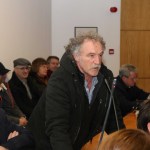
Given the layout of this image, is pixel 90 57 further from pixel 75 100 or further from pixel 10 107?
pixel 10 107

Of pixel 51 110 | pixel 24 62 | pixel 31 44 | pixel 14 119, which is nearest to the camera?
pixel 51 110

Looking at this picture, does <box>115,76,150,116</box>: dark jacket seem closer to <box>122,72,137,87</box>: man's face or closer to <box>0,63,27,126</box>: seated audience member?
<box>122,72,137,87</box>: man's face

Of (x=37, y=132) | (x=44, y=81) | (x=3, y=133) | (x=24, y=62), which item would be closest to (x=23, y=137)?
(x=3, y=133)

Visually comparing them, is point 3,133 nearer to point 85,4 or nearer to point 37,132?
point 37,132

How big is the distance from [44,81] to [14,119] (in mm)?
1279

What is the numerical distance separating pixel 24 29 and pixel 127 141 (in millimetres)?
4598

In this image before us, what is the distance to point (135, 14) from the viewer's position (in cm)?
703

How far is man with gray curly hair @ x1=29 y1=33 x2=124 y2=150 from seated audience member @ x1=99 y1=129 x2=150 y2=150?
2.49 ft

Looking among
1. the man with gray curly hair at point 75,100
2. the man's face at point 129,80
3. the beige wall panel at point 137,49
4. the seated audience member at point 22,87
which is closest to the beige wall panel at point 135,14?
the beige wall panel at point 137,49

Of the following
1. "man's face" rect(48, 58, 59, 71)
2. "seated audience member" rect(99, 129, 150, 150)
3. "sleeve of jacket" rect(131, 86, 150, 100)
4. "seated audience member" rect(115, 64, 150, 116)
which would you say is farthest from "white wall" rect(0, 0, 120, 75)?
"seated audience member" rect(99, 129, 150, 150)

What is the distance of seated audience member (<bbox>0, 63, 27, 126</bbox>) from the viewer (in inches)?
161

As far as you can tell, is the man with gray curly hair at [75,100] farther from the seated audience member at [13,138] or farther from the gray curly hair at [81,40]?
the seated audience member at [13,138]

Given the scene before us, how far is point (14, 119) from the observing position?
413 centimetres

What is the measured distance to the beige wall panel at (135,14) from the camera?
7.00m
